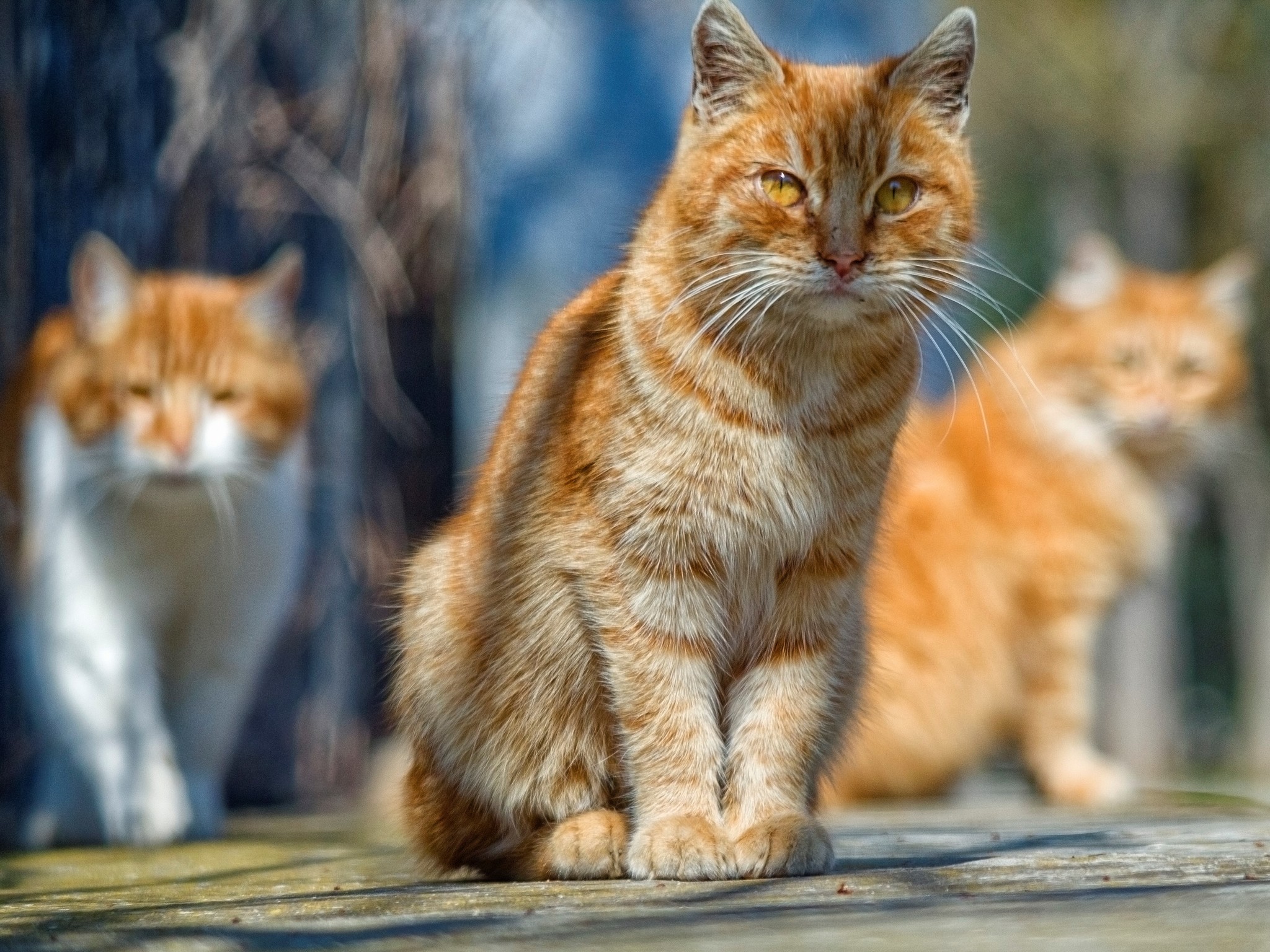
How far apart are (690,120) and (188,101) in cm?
265

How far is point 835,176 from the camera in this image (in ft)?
7.78

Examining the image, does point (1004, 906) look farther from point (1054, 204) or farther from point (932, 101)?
point (1054, 204)

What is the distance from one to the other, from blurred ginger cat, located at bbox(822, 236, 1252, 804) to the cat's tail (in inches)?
52.6

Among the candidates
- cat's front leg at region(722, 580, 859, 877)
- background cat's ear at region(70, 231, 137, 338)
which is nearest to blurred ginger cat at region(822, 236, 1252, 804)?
cat's front leg at region(722, 580, 859, 877)

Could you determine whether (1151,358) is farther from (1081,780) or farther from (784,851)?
(784,851)

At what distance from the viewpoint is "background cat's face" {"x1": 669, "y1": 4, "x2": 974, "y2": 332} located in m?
2.34

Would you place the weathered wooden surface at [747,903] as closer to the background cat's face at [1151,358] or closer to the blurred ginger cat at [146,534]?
the blurred ginger cat at [146,534]

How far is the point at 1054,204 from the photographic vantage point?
10984mm

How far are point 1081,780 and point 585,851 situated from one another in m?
2.69

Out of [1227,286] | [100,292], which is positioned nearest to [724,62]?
[100,292]

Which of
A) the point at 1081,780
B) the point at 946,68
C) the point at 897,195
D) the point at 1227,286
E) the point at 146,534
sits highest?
the point at 1227,286

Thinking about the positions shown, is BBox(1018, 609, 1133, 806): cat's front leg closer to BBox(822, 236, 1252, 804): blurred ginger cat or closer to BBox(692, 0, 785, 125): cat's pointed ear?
BBox(822, 236, 1252, 804): blurred ginger cat

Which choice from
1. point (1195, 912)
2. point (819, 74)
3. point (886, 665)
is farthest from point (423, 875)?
point (886, 665)

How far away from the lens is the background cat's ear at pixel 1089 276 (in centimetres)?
528
